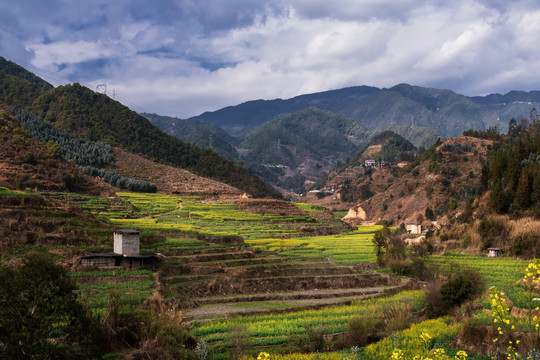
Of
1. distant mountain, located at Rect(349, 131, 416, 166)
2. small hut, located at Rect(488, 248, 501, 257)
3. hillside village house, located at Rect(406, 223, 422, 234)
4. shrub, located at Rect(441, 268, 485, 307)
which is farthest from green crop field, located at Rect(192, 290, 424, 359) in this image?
distant mountain, located at Rect(349, 131, 416, 166)

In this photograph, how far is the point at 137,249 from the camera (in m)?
28.4

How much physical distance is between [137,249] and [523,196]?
38527 mm

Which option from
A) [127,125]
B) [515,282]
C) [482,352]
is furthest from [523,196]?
[127,125]

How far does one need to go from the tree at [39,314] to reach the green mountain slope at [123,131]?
79.8 m

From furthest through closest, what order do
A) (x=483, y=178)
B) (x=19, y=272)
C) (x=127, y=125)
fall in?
(x=127, y=125) < (x=483, y=178) < (x=19, y=272)

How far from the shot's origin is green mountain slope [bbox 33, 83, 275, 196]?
9600 cm

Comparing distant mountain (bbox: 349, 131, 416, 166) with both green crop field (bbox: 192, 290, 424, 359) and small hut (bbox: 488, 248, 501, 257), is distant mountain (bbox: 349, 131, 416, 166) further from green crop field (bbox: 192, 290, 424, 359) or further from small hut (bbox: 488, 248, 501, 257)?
green crop field (bbox: 192, 290, 424, 359)

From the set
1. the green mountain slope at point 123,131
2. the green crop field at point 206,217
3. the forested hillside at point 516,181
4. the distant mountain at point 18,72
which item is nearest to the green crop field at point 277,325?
the green crop field at point 206,217

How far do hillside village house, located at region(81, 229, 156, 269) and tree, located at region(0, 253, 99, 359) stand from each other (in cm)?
1204

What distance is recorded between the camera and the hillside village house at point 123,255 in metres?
26.9

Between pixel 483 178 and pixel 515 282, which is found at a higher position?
pixel 483 178

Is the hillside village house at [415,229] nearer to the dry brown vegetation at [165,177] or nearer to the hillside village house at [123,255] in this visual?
the dry brown vegetation at [165,177]

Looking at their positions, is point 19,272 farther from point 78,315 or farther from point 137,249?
point 137,249

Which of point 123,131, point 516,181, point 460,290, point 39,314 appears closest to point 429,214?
point 516,181
